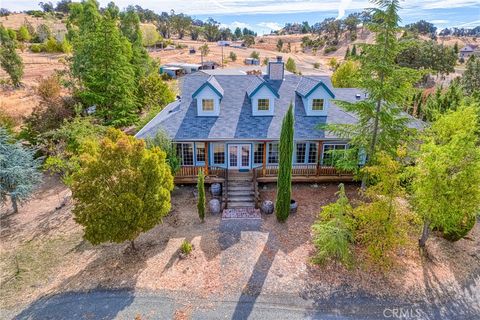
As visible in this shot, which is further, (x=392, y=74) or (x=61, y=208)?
(x=61, y=208)

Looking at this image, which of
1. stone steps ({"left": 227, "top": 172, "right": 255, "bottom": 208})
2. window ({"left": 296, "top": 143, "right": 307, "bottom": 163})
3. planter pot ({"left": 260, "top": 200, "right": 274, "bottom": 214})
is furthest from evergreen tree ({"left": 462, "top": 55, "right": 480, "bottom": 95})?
planter pot ({"left": 260, "top": 200, "right": 274, "bottom": 214})

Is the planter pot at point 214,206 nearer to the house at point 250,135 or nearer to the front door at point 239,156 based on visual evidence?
the house at point 250,135

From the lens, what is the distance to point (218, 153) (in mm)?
20047

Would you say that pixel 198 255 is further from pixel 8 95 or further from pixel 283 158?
pixel 8 95

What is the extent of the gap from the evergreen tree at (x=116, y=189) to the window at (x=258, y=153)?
8.13 meters

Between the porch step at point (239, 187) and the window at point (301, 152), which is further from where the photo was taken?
the window at point (301, 152)

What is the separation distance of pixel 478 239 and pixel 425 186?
6.63 m

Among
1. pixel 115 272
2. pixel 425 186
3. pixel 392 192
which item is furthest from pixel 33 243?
pixel 425 186

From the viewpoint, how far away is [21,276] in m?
13.5

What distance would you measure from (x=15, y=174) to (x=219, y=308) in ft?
47.8

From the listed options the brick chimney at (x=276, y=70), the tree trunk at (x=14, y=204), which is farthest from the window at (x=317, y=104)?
the tree trunk at (x=14, y=204)

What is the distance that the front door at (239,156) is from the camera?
19.7m

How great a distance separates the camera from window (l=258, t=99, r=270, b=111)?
796 inches

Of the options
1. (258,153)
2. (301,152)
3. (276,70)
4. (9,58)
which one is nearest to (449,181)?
(301,152)
